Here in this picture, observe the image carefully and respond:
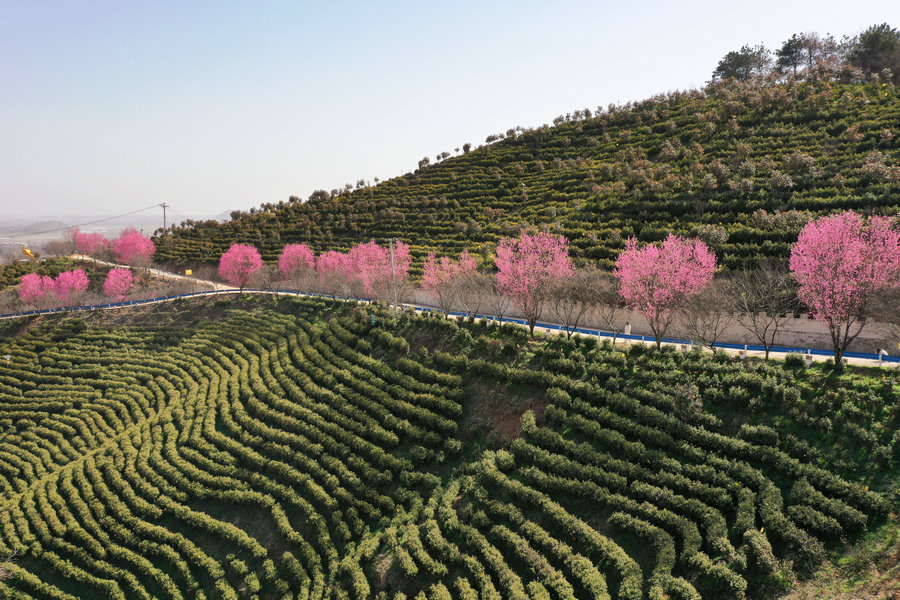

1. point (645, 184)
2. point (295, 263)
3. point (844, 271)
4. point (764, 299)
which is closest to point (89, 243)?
point (295, 263)

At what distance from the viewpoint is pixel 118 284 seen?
5688cm

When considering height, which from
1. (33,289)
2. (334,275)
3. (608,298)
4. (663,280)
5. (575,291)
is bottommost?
(33,289)

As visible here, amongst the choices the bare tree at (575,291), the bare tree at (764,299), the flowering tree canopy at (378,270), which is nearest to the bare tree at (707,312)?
the bare tree at (764,299)

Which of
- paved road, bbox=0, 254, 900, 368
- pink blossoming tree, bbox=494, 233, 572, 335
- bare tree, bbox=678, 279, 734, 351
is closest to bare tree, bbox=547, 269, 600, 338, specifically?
pink blossoming tree, bbox=494, 233, 572, 335

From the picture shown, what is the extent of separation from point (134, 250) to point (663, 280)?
241ft

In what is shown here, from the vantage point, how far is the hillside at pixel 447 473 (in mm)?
16719

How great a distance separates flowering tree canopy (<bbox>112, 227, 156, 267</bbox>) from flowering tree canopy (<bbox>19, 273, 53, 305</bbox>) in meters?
15.0

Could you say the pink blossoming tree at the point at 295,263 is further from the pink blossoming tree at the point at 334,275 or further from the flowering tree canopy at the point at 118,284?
the flowering tree canopy at the point at 118,284

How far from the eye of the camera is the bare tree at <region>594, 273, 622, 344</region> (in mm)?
34281

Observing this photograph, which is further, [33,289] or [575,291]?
[33,289]

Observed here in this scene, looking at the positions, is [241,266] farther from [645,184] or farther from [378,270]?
[645,184]

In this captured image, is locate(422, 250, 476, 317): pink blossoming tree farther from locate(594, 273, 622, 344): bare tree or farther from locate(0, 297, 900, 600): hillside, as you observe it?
locate(594, 273, 622, 344): bare tree

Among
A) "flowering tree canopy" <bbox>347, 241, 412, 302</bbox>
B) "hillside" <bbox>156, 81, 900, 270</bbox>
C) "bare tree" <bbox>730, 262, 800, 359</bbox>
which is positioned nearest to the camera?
"bare tree" <bbox>730, 262, 800, 359</bbox>

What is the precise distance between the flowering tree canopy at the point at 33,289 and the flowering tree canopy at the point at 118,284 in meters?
6.08
